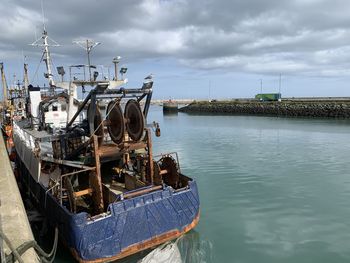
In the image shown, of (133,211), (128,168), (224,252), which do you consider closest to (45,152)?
(128,168)

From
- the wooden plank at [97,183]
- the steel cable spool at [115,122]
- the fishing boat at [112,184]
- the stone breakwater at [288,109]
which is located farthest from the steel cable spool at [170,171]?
the stone breakwater at [288,109]

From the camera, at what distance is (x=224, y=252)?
31.7 feet

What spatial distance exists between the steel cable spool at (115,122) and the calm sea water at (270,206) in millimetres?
4097

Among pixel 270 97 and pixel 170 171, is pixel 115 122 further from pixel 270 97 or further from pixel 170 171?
pixel 270 97

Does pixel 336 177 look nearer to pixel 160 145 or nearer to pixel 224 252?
pixel 224 252

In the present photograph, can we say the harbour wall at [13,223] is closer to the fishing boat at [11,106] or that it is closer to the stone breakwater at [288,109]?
the fishing boat at [11,106]

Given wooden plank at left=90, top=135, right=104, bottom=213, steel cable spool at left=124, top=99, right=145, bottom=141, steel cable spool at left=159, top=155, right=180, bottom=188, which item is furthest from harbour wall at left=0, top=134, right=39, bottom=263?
steel cable spool at left=159, top=155, right=180, bottom=188

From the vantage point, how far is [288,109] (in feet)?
213

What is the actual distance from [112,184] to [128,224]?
153 inches

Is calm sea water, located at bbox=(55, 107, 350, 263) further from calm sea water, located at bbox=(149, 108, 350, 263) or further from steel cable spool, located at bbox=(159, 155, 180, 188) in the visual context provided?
steel cable spool, located at bbox=(159, 155, 180, 188)

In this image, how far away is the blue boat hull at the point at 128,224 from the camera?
822 centimetres

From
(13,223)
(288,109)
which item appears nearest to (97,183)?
(13,223)

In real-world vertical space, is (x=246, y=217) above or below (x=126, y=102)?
below

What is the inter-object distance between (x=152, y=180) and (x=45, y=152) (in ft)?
17.6
